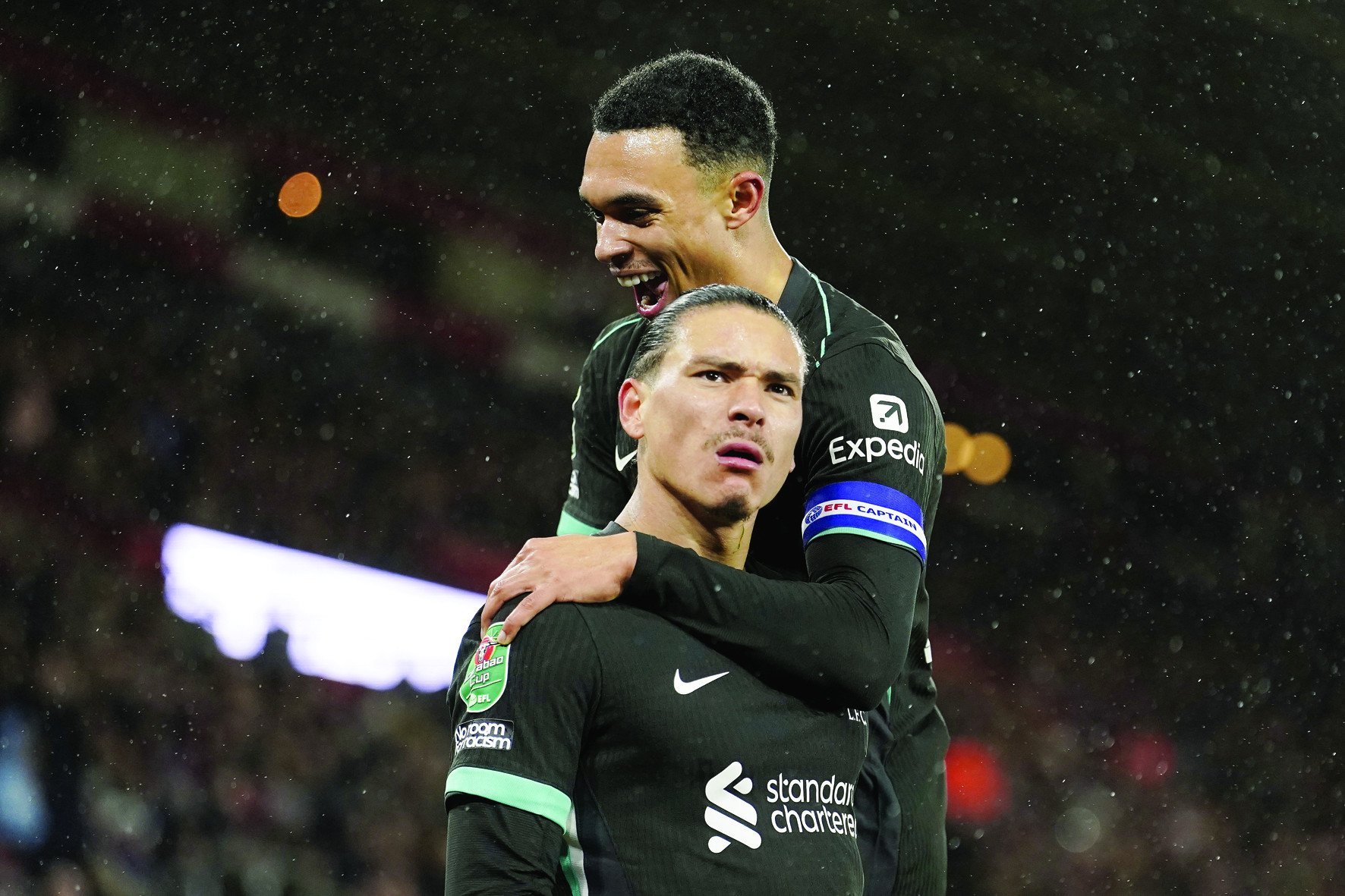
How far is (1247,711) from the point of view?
348 inches

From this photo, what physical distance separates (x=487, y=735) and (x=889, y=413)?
0.77m

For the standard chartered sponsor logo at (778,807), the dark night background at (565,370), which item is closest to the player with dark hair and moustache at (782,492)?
the standard chartered sponsor logo at (778,807)

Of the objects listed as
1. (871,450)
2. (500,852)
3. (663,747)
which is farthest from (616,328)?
(500,852)

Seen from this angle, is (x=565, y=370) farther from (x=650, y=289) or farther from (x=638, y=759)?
(x=638, y=759)

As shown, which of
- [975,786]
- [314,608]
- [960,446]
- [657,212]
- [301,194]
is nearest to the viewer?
[657,212]

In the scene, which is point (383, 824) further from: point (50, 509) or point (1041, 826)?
point (1041, 826)

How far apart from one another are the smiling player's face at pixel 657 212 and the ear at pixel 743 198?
0.02 metres

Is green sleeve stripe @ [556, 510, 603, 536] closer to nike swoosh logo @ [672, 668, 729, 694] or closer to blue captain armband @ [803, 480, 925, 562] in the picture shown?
blue captain armband @ [803, 480, 925, 562]

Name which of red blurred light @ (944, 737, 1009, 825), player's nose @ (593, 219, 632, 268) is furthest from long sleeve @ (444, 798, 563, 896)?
red blurred light @ (944, 737, 1009, 825)

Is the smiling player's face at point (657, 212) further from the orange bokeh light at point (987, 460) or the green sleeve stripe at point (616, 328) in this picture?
the orange bokeh light at point (987, 460)

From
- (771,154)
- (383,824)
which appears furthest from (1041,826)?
(771,154)

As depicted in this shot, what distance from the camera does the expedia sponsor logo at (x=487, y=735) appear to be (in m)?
1.38

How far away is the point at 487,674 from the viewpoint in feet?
4.74

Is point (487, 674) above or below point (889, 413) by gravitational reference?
below
